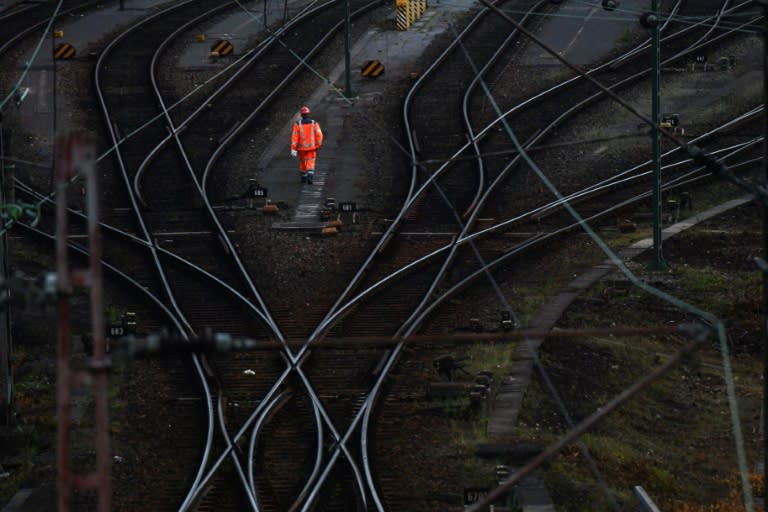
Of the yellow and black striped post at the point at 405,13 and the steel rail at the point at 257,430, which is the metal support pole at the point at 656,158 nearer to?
the steel rail at the point at 257,430

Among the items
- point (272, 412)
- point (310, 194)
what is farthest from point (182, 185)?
point (272, 412)

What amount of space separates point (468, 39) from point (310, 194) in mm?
11848

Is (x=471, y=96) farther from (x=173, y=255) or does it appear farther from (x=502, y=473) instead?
(x=502, y=473)

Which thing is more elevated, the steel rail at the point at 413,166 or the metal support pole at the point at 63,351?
the metal support pole at the point at 63,351

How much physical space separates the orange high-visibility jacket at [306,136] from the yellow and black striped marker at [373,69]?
8.09 m

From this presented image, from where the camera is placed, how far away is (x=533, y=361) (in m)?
19.9

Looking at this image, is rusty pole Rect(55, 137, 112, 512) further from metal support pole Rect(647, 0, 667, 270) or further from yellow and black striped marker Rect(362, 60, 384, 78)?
yellow and black striped marker Rect(362, 60, 384, 78)

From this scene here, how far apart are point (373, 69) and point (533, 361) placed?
1680cm

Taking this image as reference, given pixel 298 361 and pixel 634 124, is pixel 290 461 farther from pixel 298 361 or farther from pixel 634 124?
pixel 634 124

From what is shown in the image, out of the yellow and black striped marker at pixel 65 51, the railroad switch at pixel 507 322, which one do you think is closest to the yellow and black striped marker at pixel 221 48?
the yellow and black striped marker at pixel 65 51

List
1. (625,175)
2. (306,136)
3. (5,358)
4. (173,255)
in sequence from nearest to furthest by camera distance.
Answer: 1. (5,358)
2. (173,255)
3. (306,136)
4. (625,175)

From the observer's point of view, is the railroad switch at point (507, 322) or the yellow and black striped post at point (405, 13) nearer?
the railroad switch at point (507, 322)

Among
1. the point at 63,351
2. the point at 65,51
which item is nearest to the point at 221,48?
the point at 65,51

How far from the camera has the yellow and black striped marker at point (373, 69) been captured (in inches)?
1406
